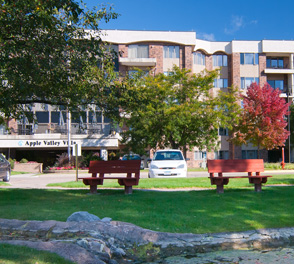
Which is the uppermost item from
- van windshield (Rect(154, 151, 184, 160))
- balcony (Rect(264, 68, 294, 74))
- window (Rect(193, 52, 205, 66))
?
window (Rect(193, 52, 205, 66))

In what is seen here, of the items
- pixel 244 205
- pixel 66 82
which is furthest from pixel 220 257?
pixel 66 82

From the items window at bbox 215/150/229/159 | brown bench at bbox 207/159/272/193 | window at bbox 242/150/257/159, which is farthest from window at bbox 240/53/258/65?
brown bench at bbox 207/159/272/193

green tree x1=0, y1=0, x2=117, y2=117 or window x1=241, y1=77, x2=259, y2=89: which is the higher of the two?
window x1=241, y1=77, x2=259, y2=89

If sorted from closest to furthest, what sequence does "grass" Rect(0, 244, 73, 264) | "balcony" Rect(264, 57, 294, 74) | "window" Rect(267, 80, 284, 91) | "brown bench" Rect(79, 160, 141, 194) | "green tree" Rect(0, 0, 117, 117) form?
"grass" Rect(0, 244, 73, 264) < "green tree" Rect(0, 0, 117, 117) < "brown bench" Rect(79, 160, 141, 194) < "window" Rect(267, 80, 284, 91) < "balcony" Rect(264, 57, 294, 74)

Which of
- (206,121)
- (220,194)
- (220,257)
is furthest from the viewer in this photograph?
(206,121)

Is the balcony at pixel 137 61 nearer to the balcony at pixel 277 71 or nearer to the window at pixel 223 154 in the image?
the window at pixel 223 154

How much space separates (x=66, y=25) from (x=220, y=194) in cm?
696

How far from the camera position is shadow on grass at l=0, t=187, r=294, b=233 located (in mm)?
7094

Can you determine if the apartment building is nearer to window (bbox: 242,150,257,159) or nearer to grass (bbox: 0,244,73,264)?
window (bbox: 242,150,257,159)

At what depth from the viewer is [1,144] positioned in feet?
116

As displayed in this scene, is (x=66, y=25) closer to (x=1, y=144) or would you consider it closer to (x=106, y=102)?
(x=106, y=102)

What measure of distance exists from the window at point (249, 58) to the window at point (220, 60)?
197 centimetres

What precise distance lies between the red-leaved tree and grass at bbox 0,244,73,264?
31.6 m

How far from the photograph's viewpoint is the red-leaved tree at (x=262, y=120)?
34625mm
